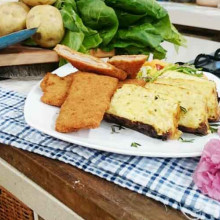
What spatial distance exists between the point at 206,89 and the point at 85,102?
0.25m

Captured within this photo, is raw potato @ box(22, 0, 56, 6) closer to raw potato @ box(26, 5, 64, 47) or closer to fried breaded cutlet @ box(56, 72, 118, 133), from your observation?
raw potato @ box(26, 5, 64, 47)

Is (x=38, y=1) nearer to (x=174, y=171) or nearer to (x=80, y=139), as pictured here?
(x=80, y=139)

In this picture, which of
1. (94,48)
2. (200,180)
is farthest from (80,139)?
(94,48)

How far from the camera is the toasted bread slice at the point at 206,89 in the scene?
677 mm

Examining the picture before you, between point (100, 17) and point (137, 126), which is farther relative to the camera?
point (100, 17)

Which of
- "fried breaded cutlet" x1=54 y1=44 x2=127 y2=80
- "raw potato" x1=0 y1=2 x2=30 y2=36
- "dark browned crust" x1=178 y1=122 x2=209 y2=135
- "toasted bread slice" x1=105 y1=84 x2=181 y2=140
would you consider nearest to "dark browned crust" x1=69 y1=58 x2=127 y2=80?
"fried breaded cutlet" x1=54 y1=44 x2=127 y2=80

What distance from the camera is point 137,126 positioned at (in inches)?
24.4

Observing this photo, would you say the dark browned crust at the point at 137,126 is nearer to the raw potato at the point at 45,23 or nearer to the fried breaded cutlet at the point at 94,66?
the fried breaded cutlet at the point at 94,66

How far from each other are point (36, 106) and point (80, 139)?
162 mm

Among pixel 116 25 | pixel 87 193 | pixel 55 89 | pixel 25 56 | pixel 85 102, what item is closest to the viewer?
pixel 87 193

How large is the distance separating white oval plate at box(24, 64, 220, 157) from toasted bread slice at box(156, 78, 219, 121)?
68 millimetres

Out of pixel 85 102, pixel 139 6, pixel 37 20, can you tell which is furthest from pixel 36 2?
pixel 85 102

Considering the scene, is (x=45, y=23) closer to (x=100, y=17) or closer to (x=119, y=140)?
(x=100, y=17)

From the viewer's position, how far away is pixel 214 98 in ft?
2.25
